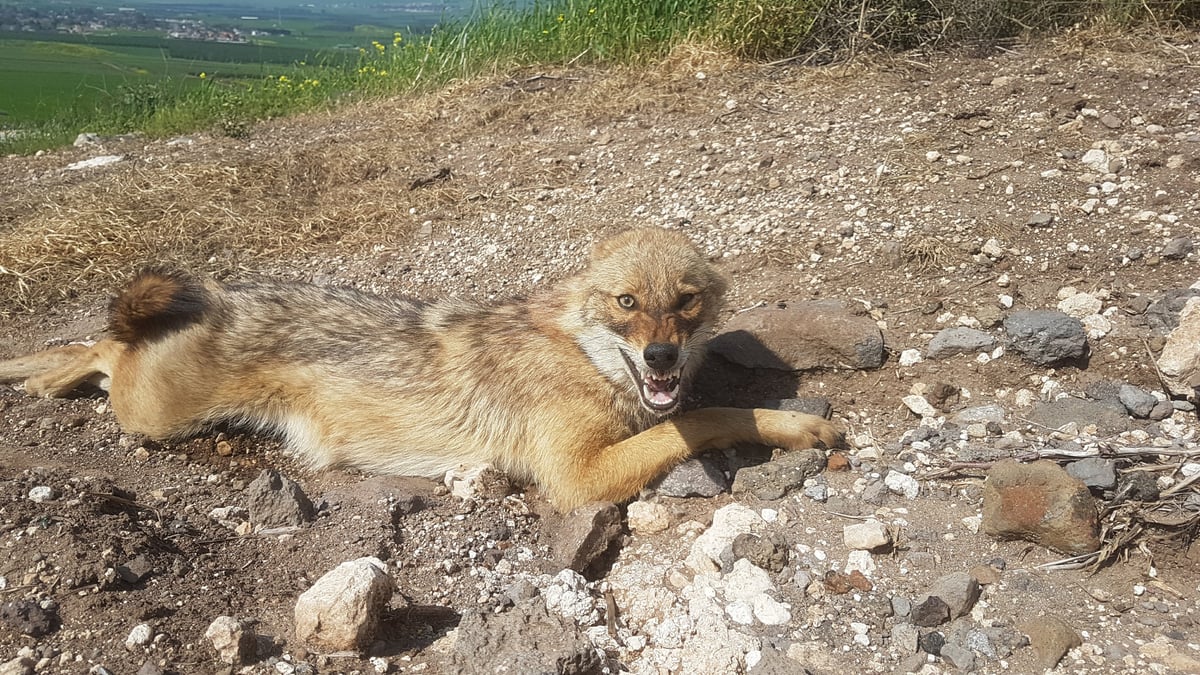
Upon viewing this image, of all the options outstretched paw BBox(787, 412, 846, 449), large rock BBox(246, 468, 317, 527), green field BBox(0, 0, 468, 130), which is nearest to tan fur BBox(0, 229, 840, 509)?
outstretched paw BBox(787, 412, 846, 449)

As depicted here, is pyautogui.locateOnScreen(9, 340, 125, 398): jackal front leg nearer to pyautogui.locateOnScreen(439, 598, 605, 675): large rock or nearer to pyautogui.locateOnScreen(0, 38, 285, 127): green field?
pyautogui.locateOnScreen(439, 598, 605, 675): large rock

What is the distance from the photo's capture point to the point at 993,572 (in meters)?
3.62

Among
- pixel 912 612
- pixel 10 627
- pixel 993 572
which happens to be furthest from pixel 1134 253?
pixel 10 627

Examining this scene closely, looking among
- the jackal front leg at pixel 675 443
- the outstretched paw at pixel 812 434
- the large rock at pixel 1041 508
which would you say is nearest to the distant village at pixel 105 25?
the jackal front leg at pixel 675 443

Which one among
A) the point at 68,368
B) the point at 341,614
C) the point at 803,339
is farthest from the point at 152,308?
the point at 803,339

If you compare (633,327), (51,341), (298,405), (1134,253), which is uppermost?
(1134,253)

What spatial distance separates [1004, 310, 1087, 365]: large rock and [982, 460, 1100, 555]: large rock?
1.20 meters

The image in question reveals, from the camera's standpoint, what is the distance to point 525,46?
11500 mm

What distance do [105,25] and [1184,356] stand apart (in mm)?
51831

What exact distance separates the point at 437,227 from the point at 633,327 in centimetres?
403

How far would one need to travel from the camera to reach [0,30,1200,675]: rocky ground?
3348 millimetres

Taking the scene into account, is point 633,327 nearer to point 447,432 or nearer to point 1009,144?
point 447,432

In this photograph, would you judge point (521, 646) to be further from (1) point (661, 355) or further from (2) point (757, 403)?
(2) point (757, 403)

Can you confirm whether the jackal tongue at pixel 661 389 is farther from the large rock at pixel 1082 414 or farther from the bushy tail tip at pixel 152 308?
the bushy tail tip at pixel 152 308
